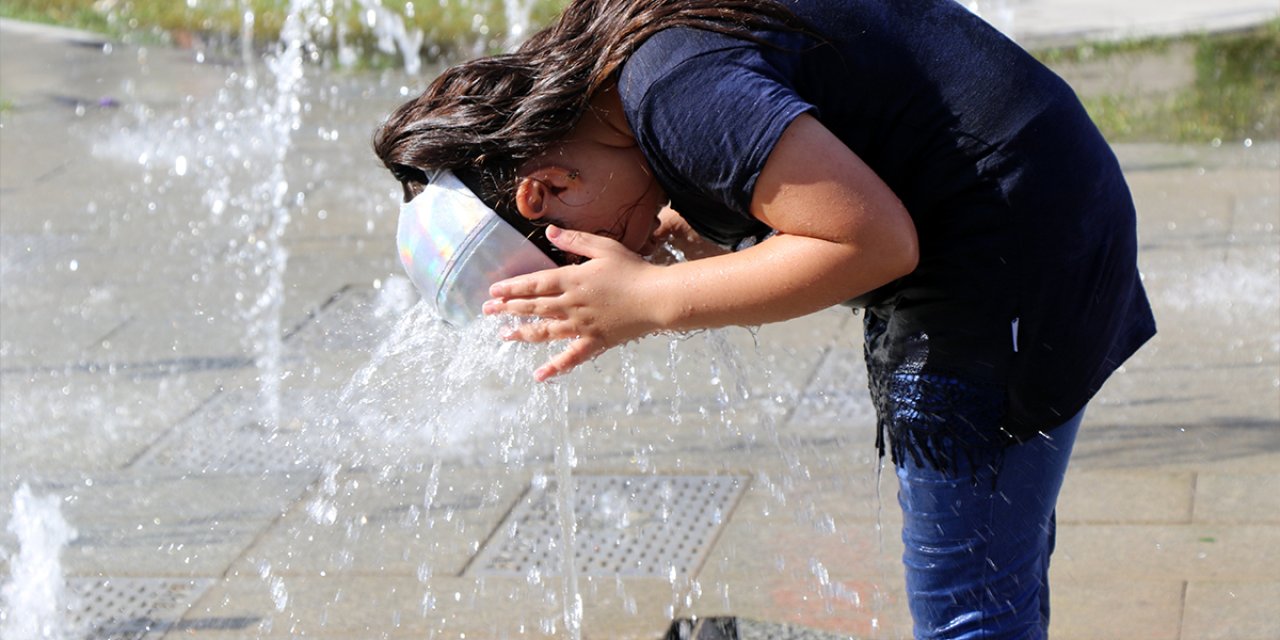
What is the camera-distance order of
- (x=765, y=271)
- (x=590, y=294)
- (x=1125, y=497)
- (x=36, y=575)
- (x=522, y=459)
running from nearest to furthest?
(x=765, y=271), (x=590, y=294), (x=36, y=575), (x=1125, y=497), (x=522, y=459)

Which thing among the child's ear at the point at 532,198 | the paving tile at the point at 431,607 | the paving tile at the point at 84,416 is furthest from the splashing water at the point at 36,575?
the child's ear at the point at 532,198

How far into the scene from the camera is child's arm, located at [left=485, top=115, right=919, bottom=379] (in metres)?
1.89

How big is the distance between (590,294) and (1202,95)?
5.82 meters

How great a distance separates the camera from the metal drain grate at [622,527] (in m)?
3.56

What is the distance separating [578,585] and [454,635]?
32cm

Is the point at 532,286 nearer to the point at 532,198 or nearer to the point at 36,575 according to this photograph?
the point at 532,198

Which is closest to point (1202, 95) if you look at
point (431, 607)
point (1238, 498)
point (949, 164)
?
point (1238, 498)

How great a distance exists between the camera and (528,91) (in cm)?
209

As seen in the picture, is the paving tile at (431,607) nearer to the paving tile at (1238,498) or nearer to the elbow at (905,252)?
the paving tile at (1238,498)

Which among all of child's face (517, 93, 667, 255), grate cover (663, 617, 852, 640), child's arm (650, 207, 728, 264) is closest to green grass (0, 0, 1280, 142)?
grate cover (663, 617, 852, 640)

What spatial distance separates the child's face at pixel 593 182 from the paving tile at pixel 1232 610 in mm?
1686

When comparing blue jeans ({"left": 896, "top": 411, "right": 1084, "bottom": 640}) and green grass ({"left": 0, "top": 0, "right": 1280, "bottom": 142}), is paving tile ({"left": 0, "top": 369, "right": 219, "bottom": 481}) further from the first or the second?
green grass ({"left": 0, "top": 0, "right": 1280, "bottom": 142})

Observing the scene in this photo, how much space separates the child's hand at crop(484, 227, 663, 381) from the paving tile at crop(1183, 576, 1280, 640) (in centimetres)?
165

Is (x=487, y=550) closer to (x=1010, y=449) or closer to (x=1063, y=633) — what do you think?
(x=1063, y=633)
